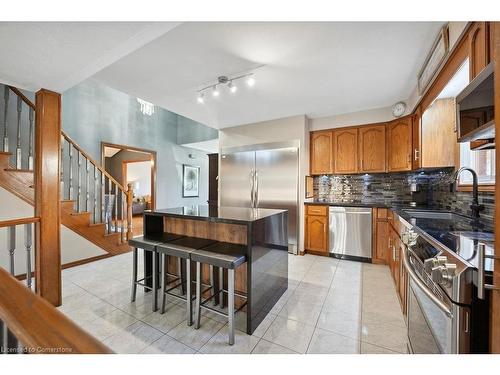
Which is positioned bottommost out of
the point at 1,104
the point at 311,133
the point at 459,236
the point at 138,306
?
the point at 138,306

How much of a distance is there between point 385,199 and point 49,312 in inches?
161

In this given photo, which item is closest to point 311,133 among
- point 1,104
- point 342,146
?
point 342,146

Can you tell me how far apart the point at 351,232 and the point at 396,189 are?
1070mm

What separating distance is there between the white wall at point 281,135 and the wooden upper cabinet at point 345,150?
1.58ft

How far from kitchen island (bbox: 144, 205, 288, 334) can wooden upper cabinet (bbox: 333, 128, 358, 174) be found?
73.1 inches

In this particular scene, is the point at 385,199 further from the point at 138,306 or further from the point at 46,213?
the point at 46,213

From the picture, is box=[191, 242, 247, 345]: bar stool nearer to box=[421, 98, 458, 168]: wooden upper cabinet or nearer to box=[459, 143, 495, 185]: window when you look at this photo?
box=[459, 143, 495, 185]: window

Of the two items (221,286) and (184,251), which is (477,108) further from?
(221,286)

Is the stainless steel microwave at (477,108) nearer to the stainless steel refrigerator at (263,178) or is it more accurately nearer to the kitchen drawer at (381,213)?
the kitchen drawer at (381,213)

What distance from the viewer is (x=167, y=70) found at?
234cm

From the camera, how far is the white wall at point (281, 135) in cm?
368

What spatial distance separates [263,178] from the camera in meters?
3.98

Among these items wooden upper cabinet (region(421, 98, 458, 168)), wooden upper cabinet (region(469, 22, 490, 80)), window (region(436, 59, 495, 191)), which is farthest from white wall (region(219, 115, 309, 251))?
wooden upper cabinet (region(469, 22, 490, 80))
